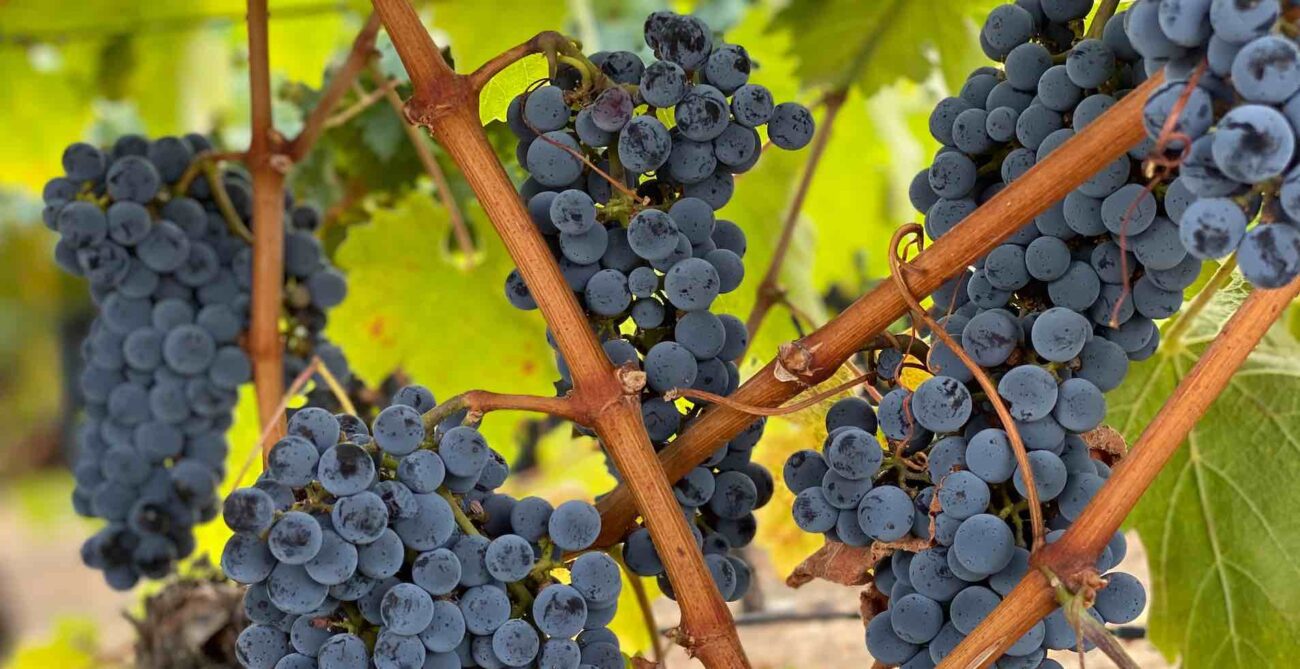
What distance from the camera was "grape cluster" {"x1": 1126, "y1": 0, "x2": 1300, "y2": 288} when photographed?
373 mm

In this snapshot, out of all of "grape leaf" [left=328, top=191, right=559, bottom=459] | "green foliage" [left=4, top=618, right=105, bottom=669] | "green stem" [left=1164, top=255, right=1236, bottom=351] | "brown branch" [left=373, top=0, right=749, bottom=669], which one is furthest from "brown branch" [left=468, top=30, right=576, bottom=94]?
"green foliage" [left=4, top=618, right=105, bottom=669]

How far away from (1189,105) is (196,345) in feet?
A: 2.27

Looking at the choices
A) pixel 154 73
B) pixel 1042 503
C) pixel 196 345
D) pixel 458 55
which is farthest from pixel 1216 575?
pixel 154 73

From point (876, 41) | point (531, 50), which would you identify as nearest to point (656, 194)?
point (531, 50)

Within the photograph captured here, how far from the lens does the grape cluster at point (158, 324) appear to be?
0.84 metres

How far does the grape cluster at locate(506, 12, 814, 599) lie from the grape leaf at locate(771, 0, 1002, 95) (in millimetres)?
583

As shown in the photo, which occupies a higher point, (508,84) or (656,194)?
(508,84)

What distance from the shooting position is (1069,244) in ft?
1.73

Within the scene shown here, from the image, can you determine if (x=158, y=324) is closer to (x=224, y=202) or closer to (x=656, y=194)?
(x=224, y=202)

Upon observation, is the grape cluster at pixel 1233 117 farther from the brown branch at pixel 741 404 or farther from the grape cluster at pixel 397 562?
the grape cluster at pixel 397 562

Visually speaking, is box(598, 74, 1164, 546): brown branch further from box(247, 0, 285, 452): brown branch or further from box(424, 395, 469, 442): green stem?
box(247, 0, 285, 452): brown branch

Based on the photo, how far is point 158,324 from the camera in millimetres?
876

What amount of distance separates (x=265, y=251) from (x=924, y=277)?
51 cm

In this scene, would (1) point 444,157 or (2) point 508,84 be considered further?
(1) point 444,157
